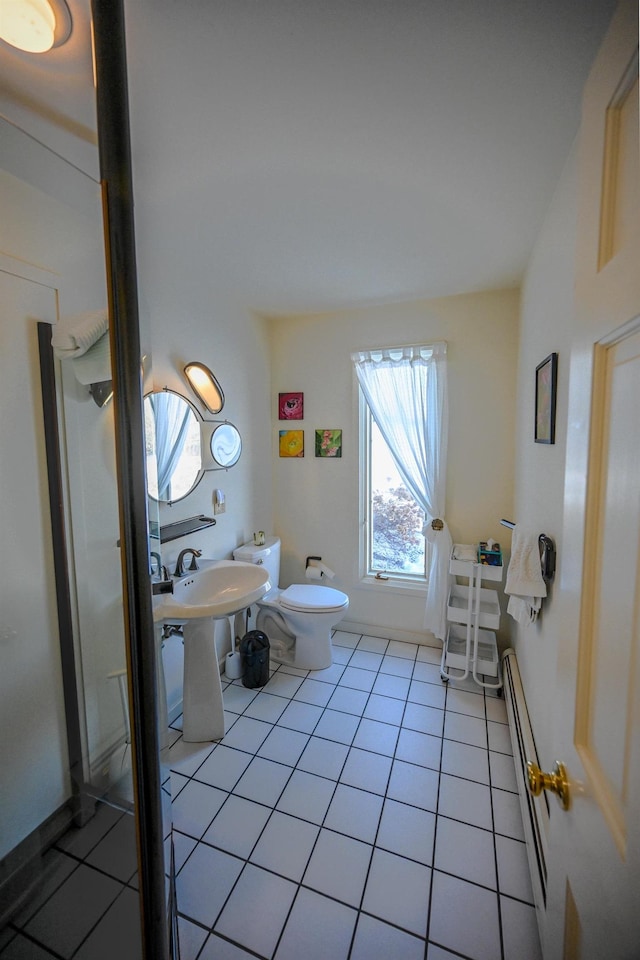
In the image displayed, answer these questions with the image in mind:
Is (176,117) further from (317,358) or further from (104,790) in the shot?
(104,790)

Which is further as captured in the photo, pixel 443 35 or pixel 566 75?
pixel 566 75

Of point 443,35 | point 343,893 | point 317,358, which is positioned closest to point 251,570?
point 343,893

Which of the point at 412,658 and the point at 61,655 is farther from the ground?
the point at 61,655


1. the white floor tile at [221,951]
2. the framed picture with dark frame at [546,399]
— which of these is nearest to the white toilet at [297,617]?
the white floor tile at [221,951]

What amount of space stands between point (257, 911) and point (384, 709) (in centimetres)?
106

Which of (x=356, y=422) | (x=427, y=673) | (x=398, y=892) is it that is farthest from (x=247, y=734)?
(x=356, y=422)

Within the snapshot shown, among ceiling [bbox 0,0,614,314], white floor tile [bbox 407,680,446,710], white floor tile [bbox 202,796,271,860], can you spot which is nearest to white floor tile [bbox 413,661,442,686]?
white floor tile [bbox 407,680,446,710]

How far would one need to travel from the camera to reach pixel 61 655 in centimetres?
135

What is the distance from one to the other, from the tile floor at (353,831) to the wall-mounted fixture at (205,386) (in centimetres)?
175

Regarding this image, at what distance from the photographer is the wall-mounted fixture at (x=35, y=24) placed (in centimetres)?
74

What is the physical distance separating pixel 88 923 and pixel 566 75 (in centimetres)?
263

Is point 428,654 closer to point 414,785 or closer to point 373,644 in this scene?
point 373,644

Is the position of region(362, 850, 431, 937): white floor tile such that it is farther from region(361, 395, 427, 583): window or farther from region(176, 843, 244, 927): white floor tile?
region(361, 395, 427, 583): window

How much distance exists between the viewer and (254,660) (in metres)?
2.24
